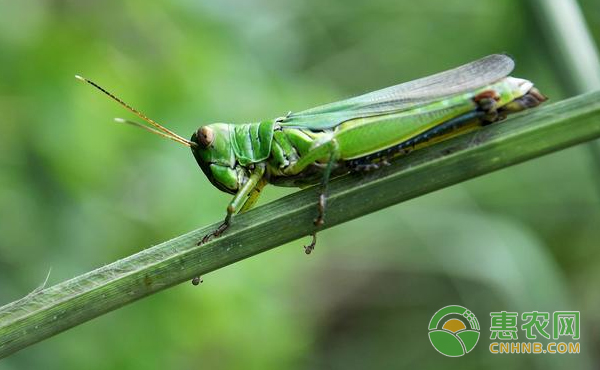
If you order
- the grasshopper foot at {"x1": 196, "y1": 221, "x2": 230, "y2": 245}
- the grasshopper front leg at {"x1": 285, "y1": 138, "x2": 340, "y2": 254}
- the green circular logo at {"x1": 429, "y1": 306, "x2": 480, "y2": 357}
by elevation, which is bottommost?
the green circular logo at {"x1": 429, "y1": 306, "x2": 480, "y2": 357}

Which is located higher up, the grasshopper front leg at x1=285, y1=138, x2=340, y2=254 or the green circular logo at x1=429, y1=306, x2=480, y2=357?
the grasshopper front leg at x1=285, y1=138, x2=340, y2=254

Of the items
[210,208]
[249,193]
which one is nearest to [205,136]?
[249,193]

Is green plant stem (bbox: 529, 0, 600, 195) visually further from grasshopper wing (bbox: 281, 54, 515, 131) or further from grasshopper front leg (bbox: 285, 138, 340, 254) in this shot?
grasshopper front leg (bbox: 285, 138, 340, 254)

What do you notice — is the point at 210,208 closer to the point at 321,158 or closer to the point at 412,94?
the point at 321,158

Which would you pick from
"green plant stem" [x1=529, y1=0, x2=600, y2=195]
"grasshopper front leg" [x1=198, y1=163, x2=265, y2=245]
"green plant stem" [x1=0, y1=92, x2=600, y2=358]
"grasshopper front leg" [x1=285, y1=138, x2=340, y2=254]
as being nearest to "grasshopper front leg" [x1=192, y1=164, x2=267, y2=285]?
"grasshopper front leg" [x1=198, y1=163, x2=265, y2=245]

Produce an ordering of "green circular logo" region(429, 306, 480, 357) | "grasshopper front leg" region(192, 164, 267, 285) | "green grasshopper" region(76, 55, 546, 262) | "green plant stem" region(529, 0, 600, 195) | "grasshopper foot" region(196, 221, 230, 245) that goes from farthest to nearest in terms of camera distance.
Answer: "green circular logo" region(429, 306, 480, 357) < "grasshopper front leg" region(192, 164, 267, 285) < "green grasshopper" region(76, 55, 546, 262) < "green plant stem" region(529, 0, 600, 195) < "grasshopper foot" region(196, 221, 230, 245)

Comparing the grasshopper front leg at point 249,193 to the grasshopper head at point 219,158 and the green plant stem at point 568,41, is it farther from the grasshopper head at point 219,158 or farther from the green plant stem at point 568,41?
the green plant stem at point 568,41

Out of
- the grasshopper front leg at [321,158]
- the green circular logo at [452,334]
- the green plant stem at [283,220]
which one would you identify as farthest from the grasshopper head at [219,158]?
the green circular logo at [452,334]
